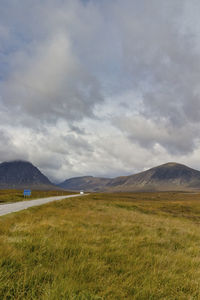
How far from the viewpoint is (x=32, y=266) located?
3.94 meters

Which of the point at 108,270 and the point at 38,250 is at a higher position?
the point at 38,250

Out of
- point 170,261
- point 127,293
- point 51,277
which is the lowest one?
point 170,261

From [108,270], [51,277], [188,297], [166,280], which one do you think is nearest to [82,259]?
[108,270]

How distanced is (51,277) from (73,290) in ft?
2.28

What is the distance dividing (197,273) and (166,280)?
1.08 metres

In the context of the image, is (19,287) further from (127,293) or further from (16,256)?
(127,293)

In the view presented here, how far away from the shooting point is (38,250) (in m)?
4.74

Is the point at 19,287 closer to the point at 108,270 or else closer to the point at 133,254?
the point at 108,270

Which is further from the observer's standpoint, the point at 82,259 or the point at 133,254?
the point at 133,254

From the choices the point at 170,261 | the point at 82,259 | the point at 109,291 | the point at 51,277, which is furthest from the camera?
the point at 170,261

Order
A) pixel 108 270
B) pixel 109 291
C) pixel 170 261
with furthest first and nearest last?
pixel 170 261 → pixel 108 270 → pixel 109 291

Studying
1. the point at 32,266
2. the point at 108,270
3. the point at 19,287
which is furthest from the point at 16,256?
the point at 108,270

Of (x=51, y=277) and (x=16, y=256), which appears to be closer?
(x=51, y=277)

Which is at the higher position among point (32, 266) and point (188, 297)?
point (32, 266)
